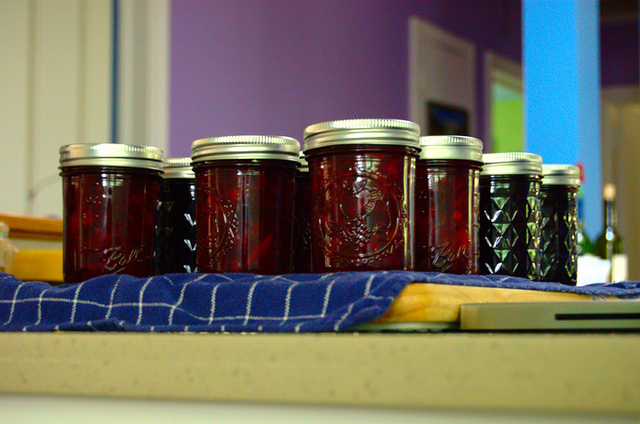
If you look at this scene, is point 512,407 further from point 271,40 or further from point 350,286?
point 271,40

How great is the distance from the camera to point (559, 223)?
888mm

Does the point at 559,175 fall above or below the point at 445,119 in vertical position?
below

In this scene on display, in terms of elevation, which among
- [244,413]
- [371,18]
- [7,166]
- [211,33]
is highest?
[371,18]

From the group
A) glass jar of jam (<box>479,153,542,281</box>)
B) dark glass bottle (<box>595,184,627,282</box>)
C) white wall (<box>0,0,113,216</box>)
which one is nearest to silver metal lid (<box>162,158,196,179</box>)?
glass jar of jam (<box>479,153,542,281</box>)

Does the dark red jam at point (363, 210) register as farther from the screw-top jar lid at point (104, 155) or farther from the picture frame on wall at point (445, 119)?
the picture frame on wall at point (445, 119)

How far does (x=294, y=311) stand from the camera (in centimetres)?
52

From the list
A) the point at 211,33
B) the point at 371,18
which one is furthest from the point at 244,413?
the point at 371,18

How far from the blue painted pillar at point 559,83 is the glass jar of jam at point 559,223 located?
7.11 ft

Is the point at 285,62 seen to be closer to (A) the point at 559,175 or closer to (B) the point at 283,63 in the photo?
(B) the point at 283,63

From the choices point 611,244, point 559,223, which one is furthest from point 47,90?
point 559,223

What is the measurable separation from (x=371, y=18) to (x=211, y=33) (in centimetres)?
139

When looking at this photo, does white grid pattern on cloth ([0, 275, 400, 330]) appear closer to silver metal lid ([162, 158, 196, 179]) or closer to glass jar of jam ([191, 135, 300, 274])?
glass jar of jam ([191, 135, 300, 274])

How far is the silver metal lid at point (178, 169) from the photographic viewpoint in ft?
2.62

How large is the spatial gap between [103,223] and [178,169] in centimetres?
14
